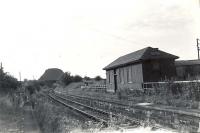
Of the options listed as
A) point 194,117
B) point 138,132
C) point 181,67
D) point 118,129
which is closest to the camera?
point 138,132

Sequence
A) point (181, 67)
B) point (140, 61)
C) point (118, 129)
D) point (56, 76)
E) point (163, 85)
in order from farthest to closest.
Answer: point (56, 76)
point (181, 67)
point (140, 61)
point (163, 85)
point (118, 129)

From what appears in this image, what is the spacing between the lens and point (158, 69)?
124ft

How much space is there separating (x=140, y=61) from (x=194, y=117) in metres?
22.0

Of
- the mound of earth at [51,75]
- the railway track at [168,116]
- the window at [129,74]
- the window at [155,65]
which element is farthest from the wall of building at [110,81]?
the mound of earth at [51,75]

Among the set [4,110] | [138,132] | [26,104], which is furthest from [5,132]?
[26,104]

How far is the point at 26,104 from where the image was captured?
115 ft

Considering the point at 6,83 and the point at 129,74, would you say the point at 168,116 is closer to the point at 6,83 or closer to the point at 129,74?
the point at 6,83

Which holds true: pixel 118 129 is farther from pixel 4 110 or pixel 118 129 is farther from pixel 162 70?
pixel 162 70

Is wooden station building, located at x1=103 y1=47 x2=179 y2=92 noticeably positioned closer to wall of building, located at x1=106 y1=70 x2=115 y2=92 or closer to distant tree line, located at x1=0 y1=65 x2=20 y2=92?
wall of building, located at x1=106 y1=70 x2=115 y2=92

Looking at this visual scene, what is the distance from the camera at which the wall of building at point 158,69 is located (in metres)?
37.1

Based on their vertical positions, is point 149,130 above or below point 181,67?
below

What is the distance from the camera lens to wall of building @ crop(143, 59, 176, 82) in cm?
3712

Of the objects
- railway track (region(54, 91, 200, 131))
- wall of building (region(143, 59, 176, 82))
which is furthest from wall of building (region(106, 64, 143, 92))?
railway track (region(54, 91, 200, 131))

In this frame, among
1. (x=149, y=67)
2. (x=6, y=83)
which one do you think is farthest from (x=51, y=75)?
(x=149, y=67)
